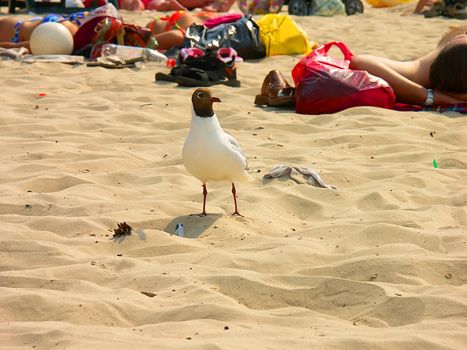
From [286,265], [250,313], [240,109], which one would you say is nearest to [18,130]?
[240,109]

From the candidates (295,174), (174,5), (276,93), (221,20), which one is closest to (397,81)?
(276,93)

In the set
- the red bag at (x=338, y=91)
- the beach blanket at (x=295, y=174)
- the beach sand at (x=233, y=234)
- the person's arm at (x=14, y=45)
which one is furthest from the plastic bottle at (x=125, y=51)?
the beach blanket at (x=295, y=174)

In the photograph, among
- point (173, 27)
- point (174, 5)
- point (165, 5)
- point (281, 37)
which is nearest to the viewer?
point (281, 37)

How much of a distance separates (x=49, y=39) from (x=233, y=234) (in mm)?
5528

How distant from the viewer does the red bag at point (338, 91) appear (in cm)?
631

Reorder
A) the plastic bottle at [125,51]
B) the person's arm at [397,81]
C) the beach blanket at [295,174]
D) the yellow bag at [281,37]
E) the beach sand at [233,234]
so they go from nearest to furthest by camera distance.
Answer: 1. the beach sand at [233,234]
2. the beach blanket at [295,174]
3. the person's arm at [397,81]
4. the plastic bottle at [125,51]
5. the yellow bag at [281,37]

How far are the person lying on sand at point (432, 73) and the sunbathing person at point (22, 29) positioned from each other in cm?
379

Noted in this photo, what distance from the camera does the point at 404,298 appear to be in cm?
279

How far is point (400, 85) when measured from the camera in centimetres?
648

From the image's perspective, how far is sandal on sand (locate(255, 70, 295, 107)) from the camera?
21.4 feet

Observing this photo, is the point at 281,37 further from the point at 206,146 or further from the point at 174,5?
the point at 206,146

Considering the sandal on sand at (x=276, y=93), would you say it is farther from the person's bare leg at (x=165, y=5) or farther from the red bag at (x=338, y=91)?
the person's bare leg at (x=165, y=5)

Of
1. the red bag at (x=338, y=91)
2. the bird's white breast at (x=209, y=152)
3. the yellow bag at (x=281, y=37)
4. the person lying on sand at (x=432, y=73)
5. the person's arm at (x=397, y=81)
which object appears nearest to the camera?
the bird's white breast at (x=209, y=152)

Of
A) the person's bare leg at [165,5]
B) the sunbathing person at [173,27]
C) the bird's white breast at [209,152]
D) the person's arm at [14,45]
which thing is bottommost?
the person's bare leg at [165,5]
